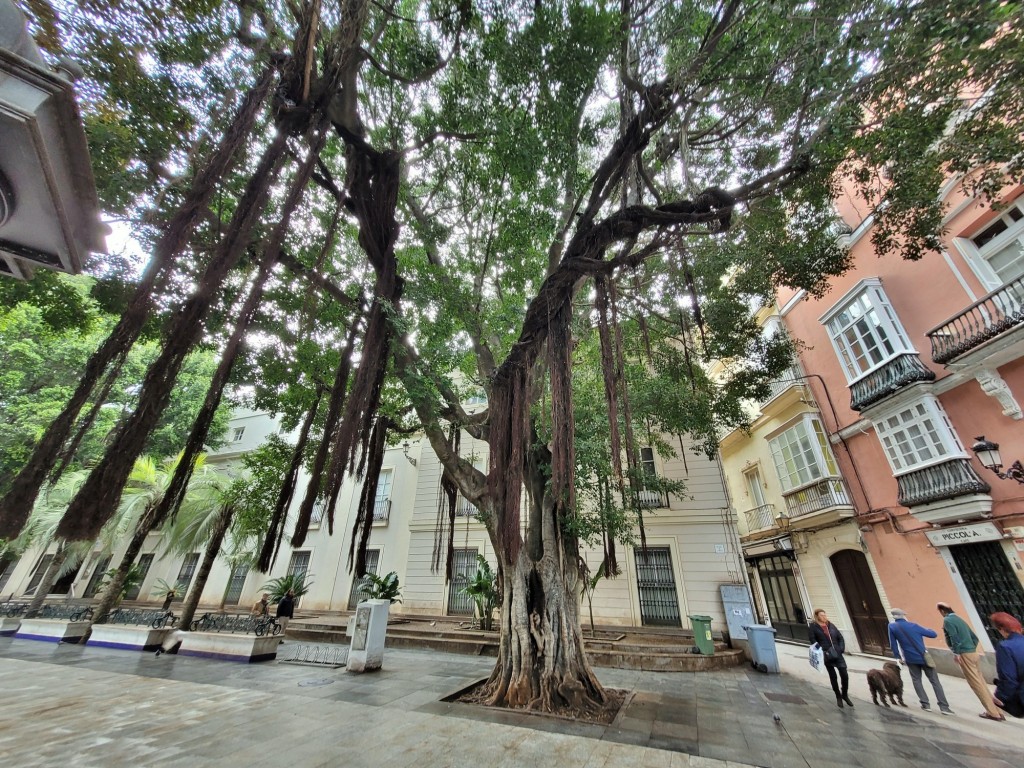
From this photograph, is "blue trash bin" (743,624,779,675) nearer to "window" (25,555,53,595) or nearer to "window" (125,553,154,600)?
"window" (125,553,154,600)

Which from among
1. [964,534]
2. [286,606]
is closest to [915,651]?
[964,534]

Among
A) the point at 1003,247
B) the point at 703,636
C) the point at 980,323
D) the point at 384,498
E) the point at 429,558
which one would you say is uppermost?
the point at 1003,247

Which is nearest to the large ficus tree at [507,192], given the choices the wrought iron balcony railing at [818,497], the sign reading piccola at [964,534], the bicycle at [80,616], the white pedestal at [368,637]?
the white pedestal at [368,637]

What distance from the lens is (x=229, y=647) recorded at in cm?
729

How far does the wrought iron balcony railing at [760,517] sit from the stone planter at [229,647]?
45.9 feet

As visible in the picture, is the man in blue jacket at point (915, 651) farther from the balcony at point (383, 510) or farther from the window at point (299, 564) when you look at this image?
the window at point (299, 564)

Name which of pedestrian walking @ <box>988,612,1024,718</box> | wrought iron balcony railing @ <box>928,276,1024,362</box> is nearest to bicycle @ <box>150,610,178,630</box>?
pedestrian walking @ <box>988,612,1024,718</box>

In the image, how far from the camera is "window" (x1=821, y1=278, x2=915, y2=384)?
8.81m

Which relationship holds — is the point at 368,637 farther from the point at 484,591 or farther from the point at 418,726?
the point at 484,591

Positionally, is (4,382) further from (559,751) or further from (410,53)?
(559,751)

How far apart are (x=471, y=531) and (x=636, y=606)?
5.44 m

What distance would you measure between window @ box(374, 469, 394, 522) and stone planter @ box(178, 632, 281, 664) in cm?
656

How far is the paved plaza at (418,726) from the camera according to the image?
325 cm

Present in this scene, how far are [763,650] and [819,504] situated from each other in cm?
495
